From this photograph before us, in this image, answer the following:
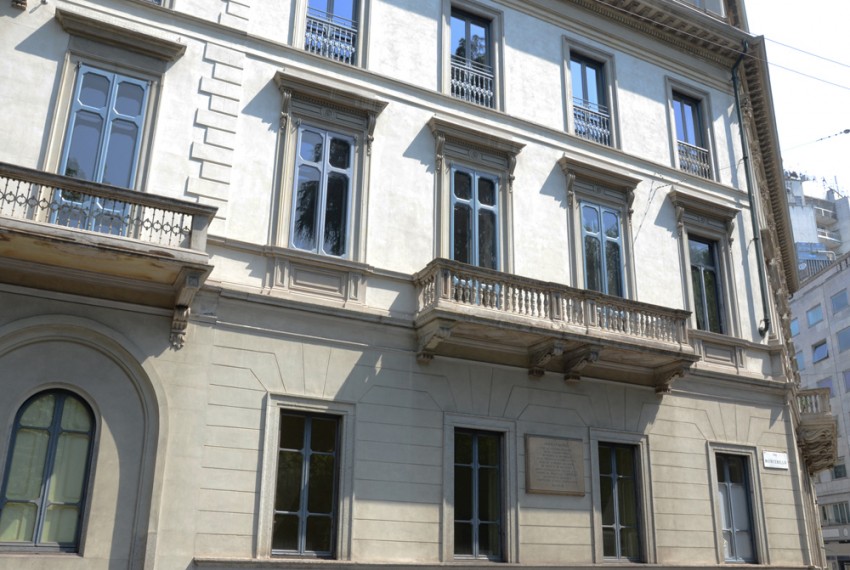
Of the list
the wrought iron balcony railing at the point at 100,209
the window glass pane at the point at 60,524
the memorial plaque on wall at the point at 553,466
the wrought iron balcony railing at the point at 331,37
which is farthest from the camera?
the wrought iron balcony railing at the point at 331,37

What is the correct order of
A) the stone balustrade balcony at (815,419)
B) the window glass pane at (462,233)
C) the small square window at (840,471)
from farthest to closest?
the small square window at (840,471)
the stone balustrade balcony at (815,419)
the window glass pane at (462,233)

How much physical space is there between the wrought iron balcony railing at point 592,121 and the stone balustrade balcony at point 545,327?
4.31 m

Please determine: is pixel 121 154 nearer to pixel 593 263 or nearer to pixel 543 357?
pixel 543 357

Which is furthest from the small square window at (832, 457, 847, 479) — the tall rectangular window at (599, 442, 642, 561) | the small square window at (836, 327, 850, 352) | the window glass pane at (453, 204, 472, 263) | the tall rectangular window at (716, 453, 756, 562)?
the window glass pane at (453, 204, 472, 263)

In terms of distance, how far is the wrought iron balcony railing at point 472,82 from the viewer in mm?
15578

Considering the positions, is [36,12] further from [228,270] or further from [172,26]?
[228,270]

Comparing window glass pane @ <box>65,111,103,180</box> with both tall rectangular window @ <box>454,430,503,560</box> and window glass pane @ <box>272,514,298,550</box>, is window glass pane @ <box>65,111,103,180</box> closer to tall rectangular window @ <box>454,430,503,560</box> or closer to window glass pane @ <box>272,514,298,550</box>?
window glass pane @ <box>272,514,298,550</box>

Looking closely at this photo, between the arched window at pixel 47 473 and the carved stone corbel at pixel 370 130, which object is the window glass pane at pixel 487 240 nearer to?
the carved stone corbel at pixel 370 130

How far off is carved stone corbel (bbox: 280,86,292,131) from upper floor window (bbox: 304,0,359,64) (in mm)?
1205

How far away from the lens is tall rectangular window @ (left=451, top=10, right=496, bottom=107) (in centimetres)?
1566

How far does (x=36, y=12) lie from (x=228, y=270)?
15.9ft

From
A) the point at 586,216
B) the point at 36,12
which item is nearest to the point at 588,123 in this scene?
the point at 586,216

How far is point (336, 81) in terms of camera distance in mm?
13969

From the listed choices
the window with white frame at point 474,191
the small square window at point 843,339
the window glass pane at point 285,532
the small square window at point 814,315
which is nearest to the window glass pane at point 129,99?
the window with white frame at point 474,191
